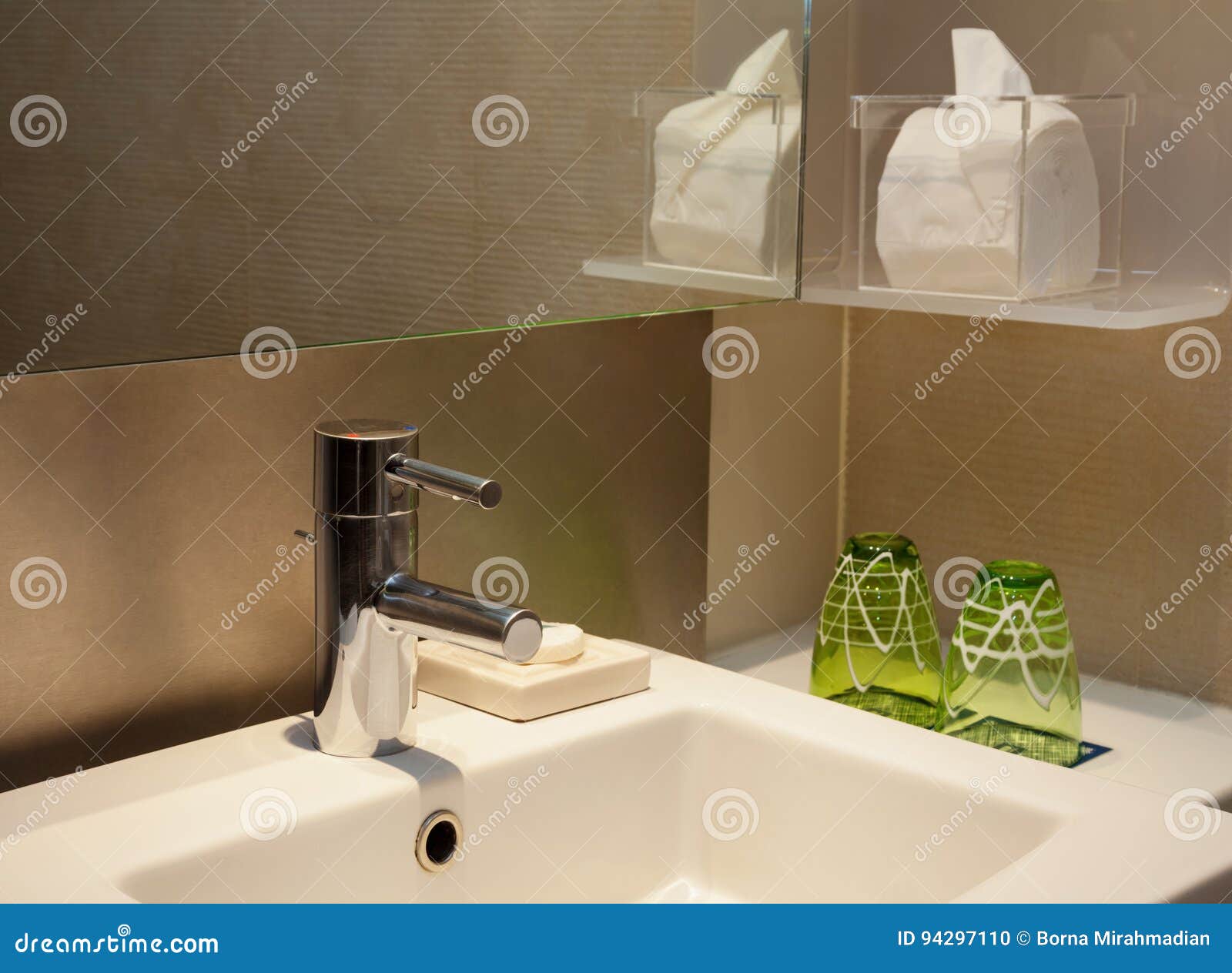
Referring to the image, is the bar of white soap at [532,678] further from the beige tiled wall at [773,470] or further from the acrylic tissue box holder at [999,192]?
the acrylic tissue box holder at [999,192]

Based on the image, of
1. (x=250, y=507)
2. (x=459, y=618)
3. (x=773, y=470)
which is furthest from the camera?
(x=773, y=470)

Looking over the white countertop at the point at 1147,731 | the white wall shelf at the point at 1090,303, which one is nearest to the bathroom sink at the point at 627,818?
the white countertop at the point at 1147,731

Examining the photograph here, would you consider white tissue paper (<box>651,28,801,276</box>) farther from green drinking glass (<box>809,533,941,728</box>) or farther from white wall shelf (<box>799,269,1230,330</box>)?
green drinking glass (<box>809,533,941,728</box>)

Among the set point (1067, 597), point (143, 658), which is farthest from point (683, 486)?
point (143, 658)

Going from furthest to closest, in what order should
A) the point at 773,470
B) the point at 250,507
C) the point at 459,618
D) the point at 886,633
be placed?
1. the point at 773,470
2. the point at 886,633
3. the point at 250,507
4. the point at 459,618

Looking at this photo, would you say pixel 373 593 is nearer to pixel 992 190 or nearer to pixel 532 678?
pixel 532 678

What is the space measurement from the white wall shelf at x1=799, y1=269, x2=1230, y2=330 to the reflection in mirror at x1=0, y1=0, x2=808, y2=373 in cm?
6

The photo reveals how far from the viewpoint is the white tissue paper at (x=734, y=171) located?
0.94m

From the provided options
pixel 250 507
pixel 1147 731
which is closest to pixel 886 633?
pixel 1147 731

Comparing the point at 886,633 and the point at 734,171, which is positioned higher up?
the point at 734,171

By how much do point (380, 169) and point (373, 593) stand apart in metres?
0.24

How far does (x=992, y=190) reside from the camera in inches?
37.8

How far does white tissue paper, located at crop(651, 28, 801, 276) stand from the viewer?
36.9 inches
